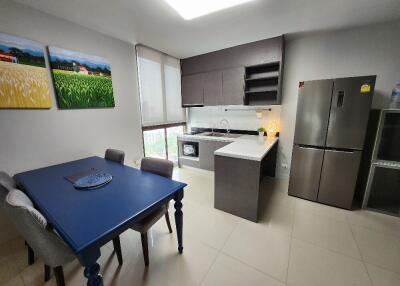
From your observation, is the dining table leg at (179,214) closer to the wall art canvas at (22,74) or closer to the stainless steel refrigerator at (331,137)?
the wall art canvas at (22,74)

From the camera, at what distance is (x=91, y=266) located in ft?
2.96

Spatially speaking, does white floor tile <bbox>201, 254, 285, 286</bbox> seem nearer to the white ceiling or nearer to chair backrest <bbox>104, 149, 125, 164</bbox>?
chair backrest <bbox>104, 149, 125, 164</bbox>

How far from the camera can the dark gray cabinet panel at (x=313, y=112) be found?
2188mm

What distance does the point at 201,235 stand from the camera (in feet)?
6.22

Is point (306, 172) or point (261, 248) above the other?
point (306, 172)

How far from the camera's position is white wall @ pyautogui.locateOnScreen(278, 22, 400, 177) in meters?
2.23

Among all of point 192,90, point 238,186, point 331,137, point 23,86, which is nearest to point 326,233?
point 238,186

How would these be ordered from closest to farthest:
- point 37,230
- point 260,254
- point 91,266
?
1. point 91,266
2. point 37,230
3. point 260,254

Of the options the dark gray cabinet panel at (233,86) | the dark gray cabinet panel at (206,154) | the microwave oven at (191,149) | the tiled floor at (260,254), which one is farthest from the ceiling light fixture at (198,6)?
the tiled floor at (260,254)

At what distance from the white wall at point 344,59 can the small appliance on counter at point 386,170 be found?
1.41ft

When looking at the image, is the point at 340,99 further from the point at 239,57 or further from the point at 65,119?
the point at 65,119

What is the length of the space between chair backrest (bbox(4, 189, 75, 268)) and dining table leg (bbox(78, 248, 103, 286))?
39cm

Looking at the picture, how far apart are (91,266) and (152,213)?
67 centimetres

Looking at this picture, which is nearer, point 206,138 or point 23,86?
point 23,86
